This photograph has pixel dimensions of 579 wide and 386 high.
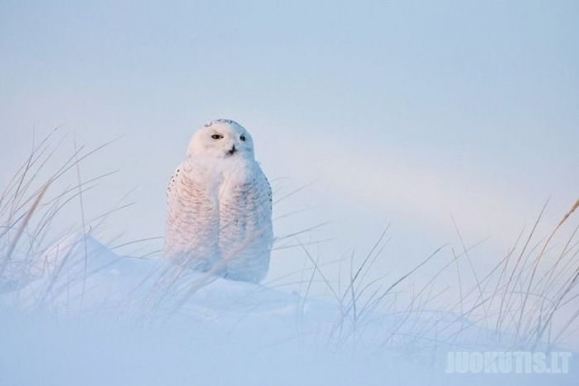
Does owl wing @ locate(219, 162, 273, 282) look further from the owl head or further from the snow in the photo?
the snow

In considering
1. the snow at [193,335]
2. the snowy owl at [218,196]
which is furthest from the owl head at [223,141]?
the snow at [193,335]

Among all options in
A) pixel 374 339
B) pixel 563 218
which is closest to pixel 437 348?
pixel 374 339

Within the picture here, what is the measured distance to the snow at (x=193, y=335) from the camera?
1184mm

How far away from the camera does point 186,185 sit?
2.56m

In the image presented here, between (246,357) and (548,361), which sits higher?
(548,361)

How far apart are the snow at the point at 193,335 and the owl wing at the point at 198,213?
0.52 metres

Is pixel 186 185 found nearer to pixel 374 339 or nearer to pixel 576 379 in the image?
pixel 374 339

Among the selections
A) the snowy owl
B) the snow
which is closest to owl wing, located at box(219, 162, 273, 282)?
the snowy owl

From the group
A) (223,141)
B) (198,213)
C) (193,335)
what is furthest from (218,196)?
(193,335)

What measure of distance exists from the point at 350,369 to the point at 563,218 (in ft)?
2.48

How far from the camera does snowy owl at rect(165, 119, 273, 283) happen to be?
253cm

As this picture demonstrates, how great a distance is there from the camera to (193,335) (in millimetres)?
1405

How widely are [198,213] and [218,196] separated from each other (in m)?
0.09

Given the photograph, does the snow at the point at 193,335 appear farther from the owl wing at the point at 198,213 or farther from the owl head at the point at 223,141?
the owl head at the point at 223,141
